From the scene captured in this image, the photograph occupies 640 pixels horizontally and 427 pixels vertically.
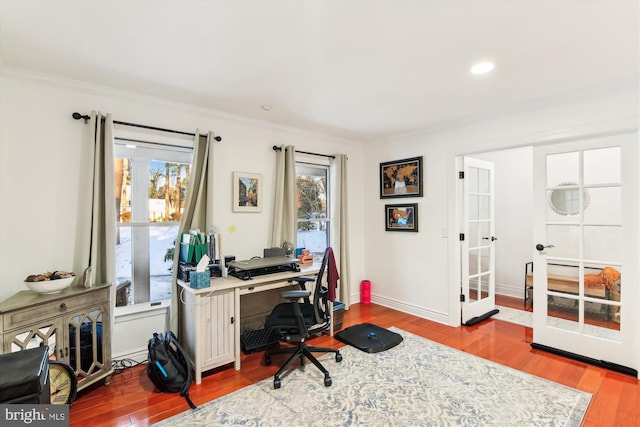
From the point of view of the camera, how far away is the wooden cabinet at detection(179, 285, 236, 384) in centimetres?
248

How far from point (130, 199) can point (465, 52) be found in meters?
3.00

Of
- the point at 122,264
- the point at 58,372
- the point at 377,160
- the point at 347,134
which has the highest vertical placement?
the point at 347,134

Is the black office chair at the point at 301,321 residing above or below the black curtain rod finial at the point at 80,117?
below

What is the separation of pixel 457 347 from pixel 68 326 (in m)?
3.31

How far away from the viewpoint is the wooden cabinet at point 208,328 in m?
2.48

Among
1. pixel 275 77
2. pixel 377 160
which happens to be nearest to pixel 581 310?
pixel 377 160

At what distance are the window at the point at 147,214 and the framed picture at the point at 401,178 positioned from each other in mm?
2590

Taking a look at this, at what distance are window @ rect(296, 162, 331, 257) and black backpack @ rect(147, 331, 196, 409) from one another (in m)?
1.97

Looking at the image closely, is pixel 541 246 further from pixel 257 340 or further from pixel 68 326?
pixel 68 326

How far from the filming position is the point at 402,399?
7.28 feet

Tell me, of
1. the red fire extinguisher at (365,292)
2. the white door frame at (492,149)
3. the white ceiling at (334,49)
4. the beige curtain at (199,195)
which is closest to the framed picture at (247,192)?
the beige curtain at (199,195)

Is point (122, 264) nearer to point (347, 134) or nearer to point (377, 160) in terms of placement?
point (347, 134)

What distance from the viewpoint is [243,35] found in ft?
6.06

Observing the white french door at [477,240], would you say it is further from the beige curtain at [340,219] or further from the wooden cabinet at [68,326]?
the wooden cabinet at [68,326]
